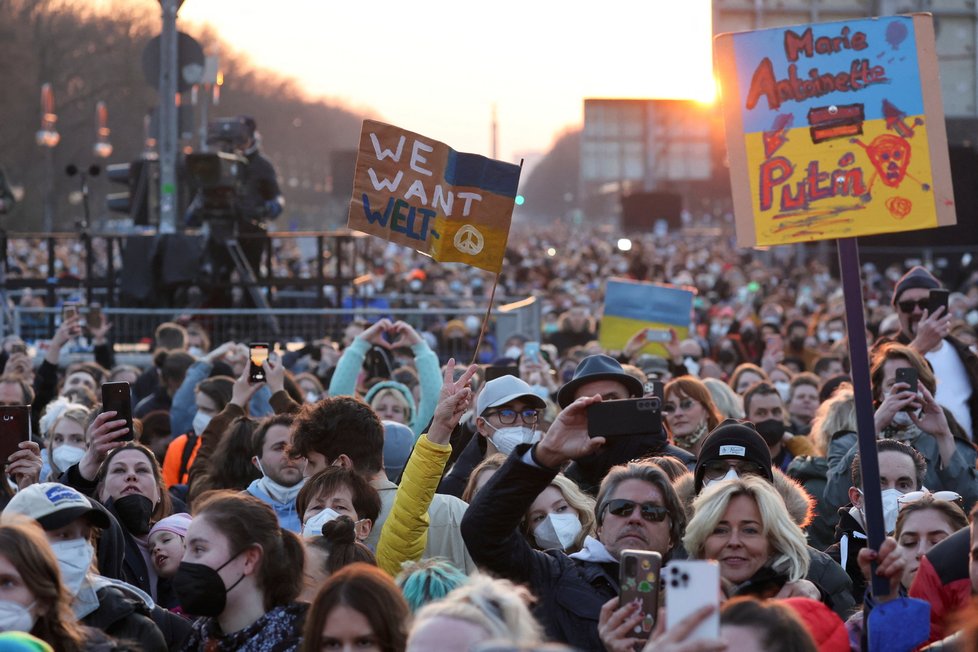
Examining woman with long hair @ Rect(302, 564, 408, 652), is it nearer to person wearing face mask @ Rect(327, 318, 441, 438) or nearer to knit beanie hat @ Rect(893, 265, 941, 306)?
person wearing face mask @ Rect(327, 318, 441, 438)

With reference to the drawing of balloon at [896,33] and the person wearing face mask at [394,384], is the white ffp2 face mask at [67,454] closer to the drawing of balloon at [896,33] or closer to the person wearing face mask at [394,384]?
the person wearing face mask at [394,384]

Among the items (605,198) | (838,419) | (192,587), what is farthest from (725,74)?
(605,198)

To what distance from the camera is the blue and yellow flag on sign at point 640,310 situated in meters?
14.4

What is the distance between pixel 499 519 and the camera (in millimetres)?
4832

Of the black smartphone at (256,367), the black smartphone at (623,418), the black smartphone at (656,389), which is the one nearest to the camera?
the black smartphone at (623,418)

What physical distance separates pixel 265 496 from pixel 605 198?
156m

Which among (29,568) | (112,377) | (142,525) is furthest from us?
(112,377)

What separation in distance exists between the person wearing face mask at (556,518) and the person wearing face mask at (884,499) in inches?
38.0

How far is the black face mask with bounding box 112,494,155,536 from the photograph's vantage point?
6.14 metres

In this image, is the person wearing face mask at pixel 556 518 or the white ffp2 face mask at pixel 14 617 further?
the person wearing face mask at pixel 556 518

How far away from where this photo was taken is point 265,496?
6852 millimetres

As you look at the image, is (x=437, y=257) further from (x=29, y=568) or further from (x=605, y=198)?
(x=605, y=198)

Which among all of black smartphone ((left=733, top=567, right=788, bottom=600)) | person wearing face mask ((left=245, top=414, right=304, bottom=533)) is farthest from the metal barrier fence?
black smartphone ((left=733, top=567, right=788, bottom=600))

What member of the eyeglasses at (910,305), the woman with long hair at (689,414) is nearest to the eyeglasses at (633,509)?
the woman with long hair at (689,414)
